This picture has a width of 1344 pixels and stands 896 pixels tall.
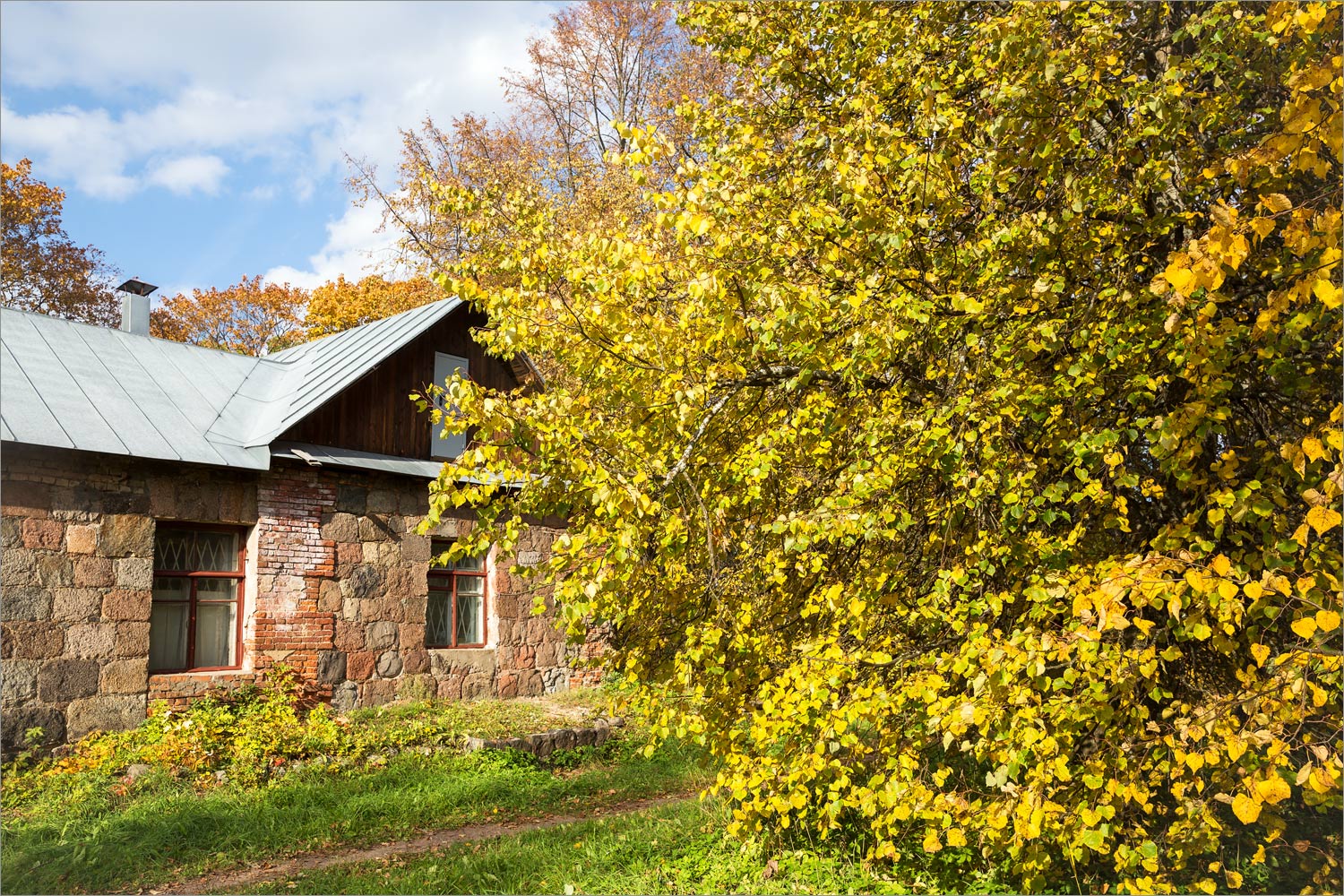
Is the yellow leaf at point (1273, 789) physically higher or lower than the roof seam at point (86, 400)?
lower

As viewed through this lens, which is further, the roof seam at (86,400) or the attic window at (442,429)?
the attic window at (442,429)

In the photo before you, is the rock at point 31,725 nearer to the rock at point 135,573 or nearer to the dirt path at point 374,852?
the rock at point 135,573

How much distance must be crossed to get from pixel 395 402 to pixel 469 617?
2.92 meters

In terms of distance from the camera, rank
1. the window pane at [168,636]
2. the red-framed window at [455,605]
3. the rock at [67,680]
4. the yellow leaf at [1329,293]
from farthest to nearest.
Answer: the red-framed window at [455,605]
the window pane at [168,636]
the rock at [67,680]
the yellow leaf at [1329,293]

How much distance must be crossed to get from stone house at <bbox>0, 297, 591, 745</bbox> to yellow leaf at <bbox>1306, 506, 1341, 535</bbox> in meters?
6.21

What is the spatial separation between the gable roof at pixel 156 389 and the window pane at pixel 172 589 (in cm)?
127

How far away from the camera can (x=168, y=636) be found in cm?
932

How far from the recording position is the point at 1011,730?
11.3 ft

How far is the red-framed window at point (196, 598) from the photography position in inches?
366

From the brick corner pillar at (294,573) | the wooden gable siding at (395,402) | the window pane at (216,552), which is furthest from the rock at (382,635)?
the wooden gable siding at (395,402)

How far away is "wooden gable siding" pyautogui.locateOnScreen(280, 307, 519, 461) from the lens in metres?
10.8

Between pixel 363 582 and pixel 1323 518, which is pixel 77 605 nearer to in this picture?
pixel 363 582

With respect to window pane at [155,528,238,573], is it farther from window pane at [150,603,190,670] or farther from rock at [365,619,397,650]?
rock at [365,619,397,650]

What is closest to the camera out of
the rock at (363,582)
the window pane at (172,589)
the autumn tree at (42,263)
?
the window pane at (172,589)
